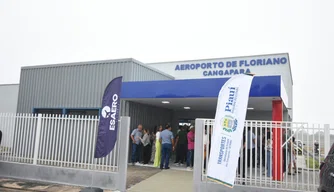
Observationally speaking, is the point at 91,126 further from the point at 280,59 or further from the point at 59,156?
the point at 280,59

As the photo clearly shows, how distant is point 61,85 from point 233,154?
10.7m

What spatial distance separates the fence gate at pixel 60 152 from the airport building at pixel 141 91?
3.67m

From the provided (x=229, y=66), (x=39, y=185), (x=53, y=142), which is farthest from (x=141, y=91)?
(x=229, y=66)

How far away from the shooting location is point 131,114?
43.8ft

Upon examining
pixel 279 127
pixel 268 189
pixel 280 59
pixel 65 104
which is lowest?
pixel 268 189

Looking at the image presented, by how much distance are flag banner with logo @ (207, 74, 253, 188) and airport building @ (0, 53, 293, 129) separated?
3.74m

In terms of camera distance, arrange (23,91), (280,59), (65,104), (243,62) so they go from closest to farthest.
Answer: (65,104)
(23,91)
(280,59)
(243,62)

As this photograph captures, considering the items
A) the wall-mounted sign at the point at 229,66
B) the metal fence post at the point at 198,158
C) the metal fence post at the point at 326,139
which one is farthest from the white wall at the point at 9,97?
the metal fence post at the point at 326,139

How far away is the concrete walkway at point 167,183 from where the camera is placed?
8312 millimetres

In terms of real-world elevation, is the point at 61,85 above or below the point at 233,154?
above

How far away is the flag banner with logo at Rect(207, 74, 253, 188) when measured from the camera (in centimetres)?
629

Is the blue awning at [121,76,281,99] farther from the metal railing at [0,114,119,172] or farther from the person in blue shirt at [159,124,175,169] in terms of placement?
the metal railing at [0,114,119,172]

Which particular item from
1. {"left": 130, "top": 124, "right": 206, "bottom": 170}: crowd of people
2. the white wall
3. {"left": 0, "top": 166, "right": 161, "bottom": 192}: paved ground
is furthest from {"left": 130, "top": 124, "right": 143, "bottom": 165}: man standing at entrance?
the white wall

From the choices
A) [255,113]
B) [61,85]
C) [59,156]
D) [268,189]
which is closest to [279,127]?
[268,189]
